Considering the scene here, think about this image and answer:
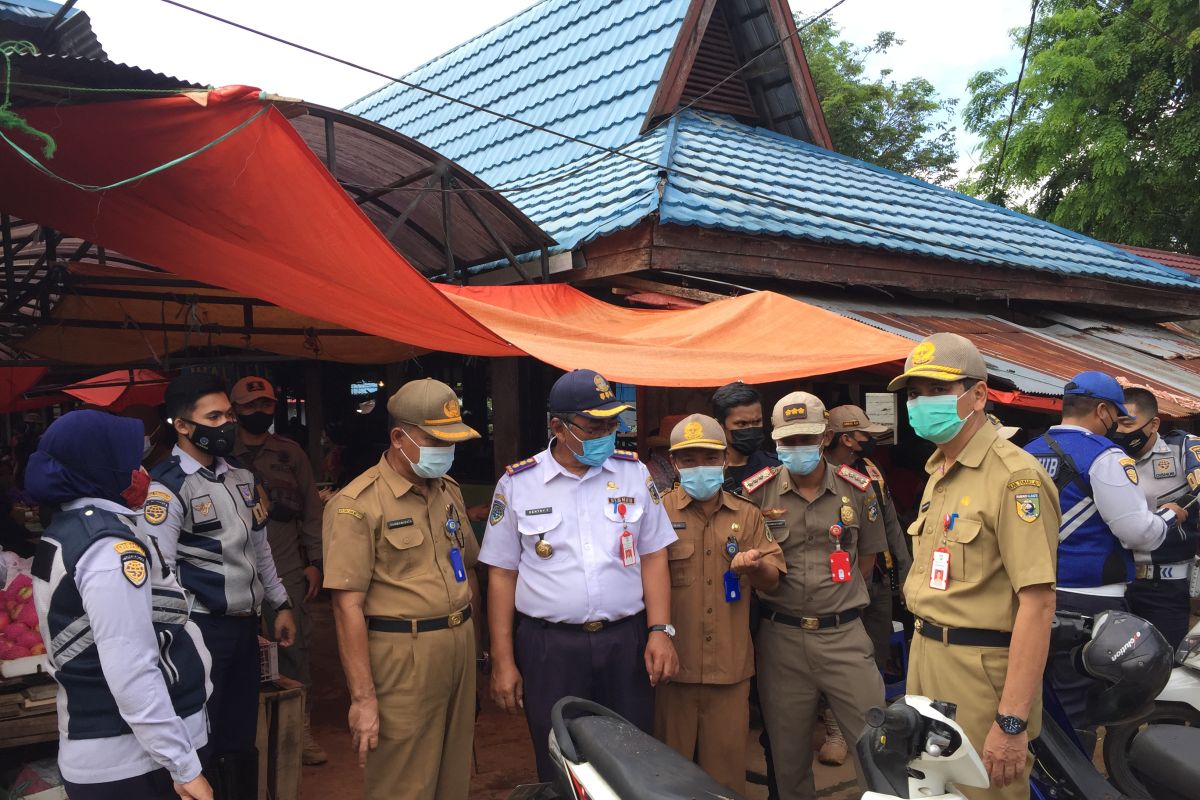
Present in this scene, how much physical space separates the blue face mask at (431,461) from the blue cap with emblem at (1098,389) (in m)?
2.84

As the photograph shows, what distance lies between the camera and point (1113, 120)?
12.6 m

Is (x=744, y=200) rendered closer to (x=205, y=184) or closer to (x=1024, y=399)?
(x=1024, y=399)

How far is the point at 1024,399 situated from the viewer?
15.9 feet

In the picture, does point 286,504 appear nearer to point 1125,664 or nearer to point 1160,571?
point 1125,664

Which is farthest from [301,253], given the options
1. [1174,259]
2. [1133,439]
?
[1174,259]

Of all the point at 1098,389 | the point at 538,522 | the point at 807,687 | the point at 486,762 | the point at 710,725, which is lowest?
the point at 486,762

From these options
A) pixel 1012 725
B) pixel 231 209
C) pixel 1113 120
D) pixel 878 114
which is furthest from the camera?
pixel 878 114

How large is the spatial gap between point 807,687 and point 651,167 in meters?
4.03

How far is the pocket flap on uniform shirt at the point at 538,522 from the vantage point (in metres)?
3.35

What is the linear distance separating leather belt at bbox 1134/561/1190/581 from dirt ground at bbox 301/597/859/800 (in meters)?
1.92

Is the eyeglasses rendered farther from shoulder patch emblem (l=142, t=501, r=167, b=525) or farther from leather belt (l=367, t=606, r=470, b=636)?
shoulder patch emblem (l=142, t=501, r=167, b=525)

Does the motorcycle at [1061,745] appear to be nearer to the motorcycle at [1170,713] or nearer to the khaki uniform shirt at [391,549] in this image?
the motorcycle at [1170,713]

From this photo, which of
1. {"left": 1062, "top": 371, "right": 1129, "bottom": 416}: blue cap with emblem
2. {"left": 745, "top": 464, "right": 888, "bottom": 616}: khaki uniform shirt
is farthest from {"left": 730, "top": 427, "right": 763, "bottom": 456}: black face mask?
{"left": 1062, "top": 371, "right": 1129, "bottom": 416}: blue cap with emblem

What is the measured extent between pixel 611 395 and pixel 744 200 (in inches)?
139
